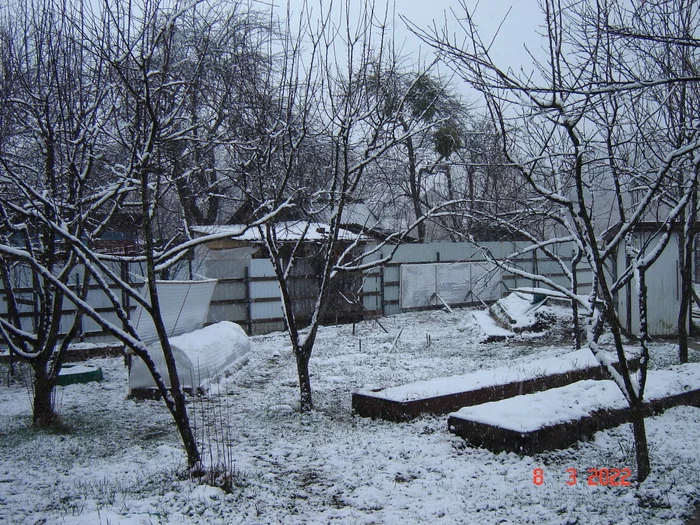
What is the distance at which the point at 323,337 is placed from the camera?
533 inches

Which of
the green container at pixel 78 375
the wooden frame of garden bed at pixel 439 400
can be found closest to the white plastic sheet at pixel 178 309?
the green container at pixel 78 375

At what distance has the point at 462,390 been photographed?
6.42m

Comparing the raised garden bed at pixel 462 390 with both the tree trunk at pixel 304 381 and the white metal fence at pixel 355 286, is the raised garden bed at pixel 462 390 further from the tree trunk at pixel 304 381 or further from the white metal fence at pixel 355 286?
the white metal fence at pixel 355 286

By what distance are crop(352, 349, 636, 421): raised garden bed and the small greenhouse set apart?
238 centimetres

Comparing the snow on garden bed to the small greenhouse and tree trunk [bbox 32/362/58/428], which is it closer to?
the small greenhouse

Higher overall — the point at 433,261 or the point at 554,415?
the point at 433,261

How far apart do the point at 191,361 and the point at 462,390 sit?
349 cm

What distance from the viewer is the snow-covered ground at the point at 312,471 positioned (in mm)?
3814

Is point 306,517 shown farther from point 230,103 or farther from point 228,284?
point 228,284

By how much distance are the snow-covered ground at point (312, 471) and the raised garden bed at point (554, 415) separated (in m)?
0.12
